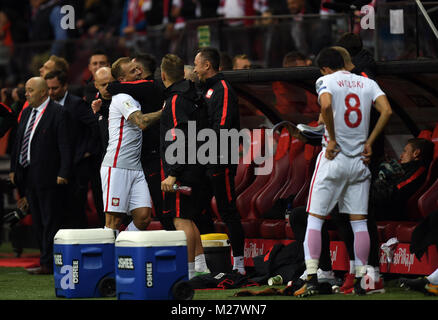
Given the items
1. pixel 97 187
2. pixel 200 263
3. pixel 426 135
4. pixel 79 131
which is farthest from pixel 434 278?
pixel 79 131

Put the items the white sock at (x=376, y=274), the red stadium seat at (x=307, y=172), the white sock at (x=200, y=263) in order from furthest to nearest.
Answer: the red stadium seat at (x=307, y=172) → the white sock at (x=200, y=263) → the white sock at (x=376, y=274)

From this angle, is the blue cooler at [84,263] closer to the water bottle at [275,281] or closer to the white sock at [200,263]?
the white sock at [200,263]

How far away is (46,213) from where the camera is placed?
10.5 meters

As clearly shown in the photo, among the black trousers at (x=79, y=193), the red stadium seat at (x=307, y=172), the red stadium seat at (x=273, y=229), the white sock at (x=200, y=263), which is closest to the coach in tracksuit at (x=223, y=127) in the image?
the white sock at (x=200, y=263)

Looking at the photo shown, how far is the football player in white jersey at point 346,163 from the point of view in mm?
7699

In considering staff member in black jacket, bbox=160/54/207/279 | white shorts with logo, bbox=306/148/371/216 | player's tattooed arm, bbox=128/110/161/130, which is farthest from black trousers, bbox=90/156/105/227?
white shorts with logo, bbox=306/148/371/216

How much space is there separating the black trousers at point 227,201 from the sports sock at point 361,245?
154 centimetres

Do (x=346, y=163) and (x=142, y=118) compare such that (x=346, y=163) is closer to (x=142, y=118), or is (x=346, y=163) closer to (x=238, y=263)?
(x=238, y=263)

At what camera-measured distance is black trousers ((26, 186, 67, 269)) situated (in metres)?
10.5

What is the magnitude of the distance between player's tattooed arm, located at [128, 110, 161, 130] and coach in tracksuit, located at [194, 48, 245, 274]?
1.72 feet

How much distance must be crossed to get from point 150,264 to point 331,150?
1.62 meters

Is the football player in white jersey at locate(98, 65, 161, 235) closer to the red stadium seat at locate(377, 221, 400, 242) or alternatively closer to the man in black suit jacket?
the man in black suit jacket

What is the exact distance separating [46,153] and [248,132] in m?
2.12
